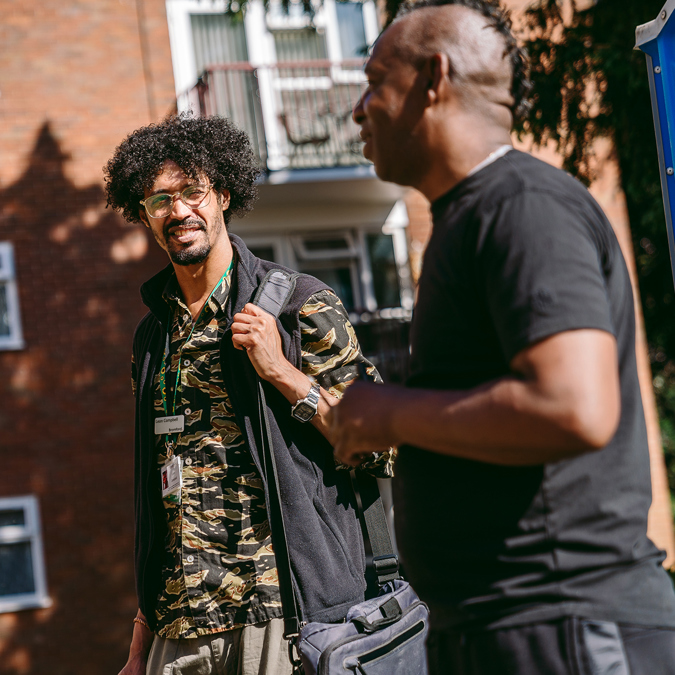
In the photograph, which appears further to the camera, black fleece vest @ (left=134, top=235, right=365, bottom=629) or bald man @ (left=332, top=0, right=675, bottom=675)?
black fleece vest @ (left=134, top=235, right=365, bottom=629)

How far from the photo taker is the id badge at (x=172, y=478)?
9.00 ft

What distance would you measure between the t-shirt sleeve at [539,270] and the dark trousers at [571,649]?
1.43ft

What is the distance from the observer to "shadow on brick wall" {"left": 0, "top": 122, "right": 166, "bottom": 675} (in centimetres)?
1023

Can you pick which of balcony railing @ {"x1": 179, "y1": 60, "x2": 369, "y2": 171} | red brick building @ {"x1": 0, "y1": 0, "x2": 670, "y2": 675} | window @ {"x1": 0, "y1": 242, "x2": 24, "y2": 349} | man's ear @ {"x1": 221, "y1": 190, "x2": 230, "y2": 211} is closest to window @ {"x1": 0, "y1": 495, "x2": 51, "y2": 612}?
red brick building @ {"x1": 0, "y1": 0, "x2": 670, "y2": 675}

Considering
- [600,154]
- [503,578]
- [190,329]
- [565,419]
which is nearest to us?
[565,419]

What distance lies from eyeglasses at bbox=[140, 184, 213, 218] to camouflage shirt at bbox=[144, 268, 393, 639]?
46cm

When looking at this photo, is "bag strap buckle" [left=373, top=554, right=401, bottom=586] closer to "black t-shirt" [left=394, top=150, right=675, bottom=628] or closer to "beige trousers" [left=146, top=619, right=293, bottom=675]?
"beige trousers" [left=146, top=619, right=293, bottom=675]

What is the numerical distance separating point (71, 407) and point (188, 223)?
26.3 ft

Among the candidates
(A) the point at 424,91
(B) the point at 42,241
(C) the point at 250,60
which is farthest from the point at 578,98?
(A) the point at 424,91

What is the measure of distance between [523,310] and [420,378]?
0.92 feet

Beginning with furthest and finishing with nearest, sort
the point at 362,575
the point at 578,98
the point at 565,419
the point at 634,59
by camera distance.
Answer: the point at 578,98 < the point at 634,59 < the point at 362,575 < the point at 565,419

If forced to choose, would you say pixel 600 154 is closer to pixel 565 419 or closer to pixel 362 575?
pixel 362 575

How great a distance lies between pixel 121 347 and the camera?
1078 cm

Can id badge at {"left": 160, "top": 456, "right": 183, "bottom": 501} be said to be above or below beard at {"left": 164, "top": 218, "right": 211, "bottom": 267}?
below
